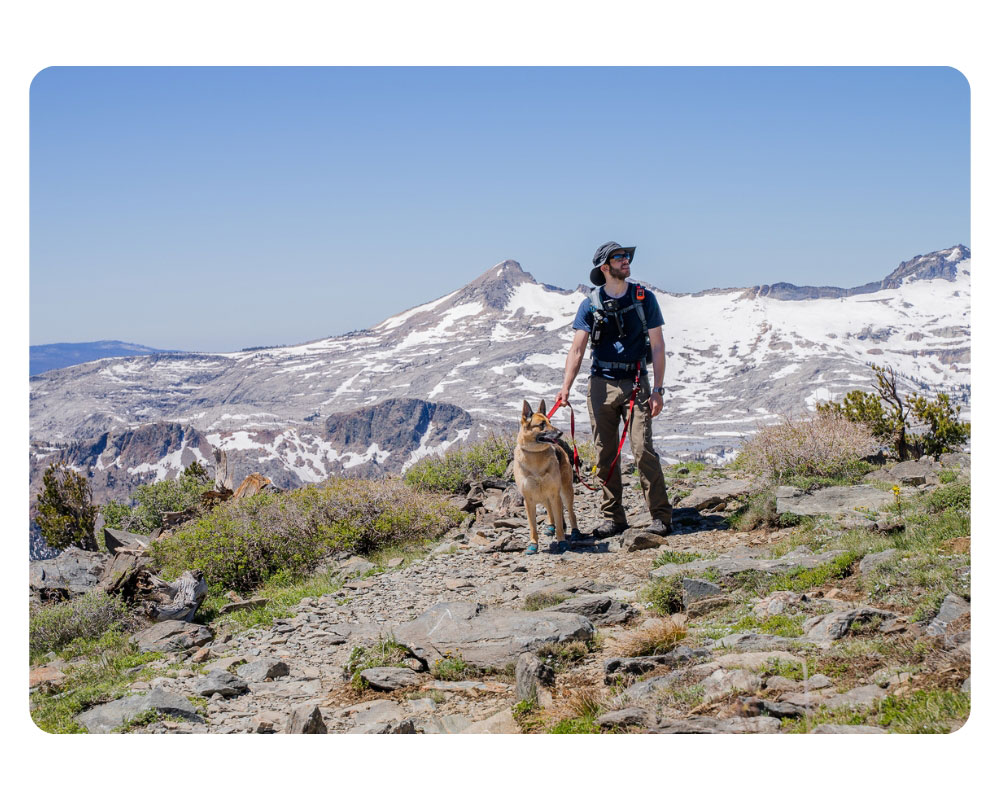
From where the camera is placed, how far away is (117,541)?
15.4m

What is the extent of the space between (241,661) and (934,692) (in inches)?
199

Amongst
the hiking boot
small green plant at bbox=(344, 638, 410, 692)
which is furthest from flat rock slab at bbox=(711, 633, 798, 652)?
the hiking boot

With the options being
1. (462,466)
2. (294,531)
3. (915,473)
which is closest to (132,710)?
(294,531)

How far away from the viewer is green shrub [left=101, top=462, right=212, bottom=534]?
20.3m

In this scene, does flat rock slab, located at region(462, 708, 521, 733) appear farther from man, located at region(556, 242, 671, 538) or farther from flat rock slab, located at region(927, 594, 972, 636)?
man, located at region(556, 242, 671, 538)

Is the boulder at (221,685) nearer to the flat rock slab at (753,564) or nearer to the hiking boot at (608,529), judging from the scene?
the flat rock slab at (753,564)

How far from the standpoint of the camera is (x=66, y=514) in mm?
23719

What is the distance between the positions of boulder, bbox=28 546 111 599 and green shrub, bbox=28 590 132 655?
227 centimetres

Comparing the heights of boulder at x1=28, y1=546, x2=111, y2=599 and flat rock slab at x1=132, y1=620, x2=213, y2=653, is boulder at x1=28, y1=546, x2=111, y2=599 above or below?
below

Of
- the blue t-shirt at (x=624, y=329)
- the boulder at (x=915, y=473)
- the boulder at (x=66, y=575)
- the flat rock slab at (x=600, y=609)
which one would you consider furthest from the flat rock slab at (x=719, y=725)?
the boulder at (x=66, y=575)

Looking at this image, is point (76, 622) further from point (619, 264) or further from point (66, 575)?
point (619, 264)

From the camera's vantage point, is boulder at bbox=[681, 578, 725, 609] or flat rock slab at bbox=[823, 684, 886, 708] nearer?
flat rock slab at bbox=[823, 684, 886, 708]

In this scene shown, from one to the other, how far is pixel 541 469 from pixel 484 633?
3.38 m

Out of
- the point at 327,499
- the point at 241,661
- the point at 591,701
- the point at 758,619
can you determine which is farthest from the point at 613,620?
the point at 327,499
